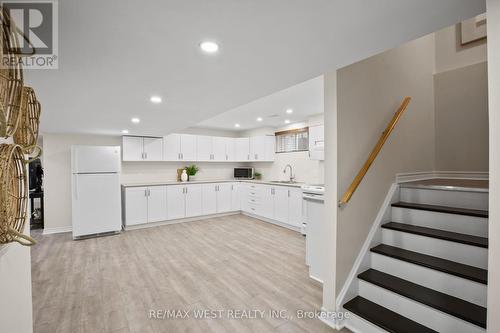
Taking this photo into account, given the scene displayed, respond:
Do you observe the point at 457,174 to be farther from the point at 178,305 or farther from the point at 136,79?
the point at 136,79

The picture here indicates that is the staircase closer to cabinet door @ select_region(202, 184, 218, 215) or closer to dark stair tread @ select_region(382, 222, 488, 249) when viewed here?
dark stair tread @ select_region(382, 222, 488, 249)

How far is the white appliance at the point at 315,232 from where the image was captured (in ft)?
8.24

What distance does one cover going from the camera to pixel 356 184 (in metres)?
2.01

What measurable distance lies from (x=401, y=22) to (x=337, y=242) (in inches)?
62.5

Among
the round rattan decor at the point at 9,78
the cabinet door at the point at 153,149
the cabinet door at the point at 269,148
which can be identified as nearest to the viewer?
the round rattan decor at the point at 9,78

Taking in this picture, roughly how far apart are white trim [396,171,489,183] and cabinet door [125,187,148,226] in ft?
15.4

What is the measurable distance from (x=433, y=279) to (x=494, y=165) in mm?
1184

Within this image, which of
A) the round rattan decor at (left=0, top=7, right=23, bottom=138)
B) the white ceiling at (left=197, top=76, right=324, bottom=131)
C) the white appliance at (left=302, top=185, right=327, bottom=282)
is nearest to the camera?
the round rattan decor at (left=0, top=7, right=23, bottom=138)

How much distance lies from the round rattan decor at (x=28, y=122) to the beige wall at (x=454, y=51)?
4444mm

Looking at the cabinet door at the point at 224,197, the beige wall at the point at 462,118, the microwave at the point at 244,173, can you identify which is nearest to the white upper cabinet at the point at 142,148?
the cabinet door at the point at 224,197

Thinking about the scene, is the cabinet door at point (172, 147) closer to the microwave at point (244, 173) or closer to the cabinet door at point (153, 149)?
the cabinet door at point (153, 149)

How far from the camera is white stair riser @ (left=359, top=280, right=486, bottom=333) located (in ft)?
4.86

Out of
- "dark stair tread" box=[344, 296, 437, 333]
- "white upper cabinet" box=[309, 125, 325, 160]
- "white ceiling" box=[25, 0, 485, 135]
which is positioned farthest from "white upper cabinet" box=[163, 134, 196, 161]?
"dark stair tread" box=[344, 296, 437, 333]

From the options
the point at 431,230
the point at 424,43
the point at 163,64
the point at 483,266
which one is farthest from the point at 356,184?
the point at 424,43
